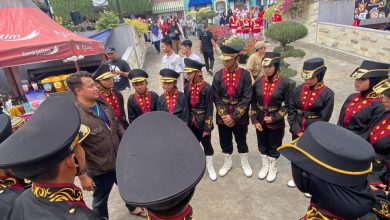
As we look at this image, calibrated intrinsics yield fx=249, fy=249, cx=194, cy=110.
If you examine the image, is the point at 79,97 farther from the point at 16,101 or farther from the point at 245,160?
the point at 16,101

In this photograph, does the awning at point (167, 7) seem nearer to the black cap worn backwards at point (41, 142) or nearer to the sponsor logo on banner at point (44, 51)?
the sponsor logo on banner at point (44, 51)

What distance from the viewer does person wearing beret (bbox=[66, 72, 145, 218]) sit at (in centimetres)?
295

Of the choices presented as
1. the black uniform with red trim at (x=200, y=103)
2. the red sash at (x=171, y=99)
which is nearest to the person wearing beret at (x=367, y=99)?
the black uniform with red trim at (x=200, y=103)

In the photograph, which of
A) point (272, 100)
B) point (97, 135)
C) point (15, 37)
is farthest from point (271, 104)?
point (15, 37)

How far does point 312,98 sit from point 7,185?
11.9ft

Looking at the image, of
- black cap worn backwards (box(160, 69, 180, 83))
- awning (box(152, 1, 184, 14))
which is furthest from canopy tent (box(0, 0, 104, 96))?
awning (box(152, 1, 184, 14))

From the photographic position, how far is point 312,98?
11.5ft

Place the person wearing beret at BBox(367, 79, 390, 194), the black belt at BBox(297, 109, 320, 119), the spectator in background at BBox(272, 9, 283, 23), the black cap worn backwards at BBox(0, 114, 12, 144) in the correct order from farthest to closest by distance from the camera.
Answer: the spectator in background at BBox(272, 9, 283, 23) → the black belt at BBox(297, 109, 320, 119) → the person wearing beret at BBox(367, 79, 390, 194) → the black cap worn backwards at BBox(0, 114, 12, 144)

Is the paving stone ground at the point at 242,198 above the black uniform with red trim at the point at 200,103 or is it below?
below

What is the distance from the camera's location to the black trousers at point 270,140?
412cm

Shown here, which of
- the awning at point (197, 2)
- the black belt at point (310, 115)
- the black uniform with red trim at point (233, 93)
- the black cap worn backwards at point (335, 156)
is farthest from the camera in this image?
the awning at point (197, 2)

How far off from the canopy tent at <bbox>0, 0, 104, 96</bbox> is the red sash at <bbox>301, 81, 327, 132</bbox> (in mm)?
5741

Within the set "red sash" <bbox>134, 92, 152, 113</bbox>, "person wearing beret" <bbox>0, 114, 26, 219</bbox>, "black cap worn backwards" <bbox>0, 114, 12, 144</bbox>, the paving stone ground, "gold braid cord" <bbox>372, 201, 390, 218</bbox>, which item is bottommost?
the paving stone ground

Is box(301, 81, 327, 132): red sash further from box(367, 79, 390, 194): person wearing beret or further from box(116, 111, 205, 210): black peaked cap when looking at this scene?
box(116, 111, 205, 210): black peaked cap
